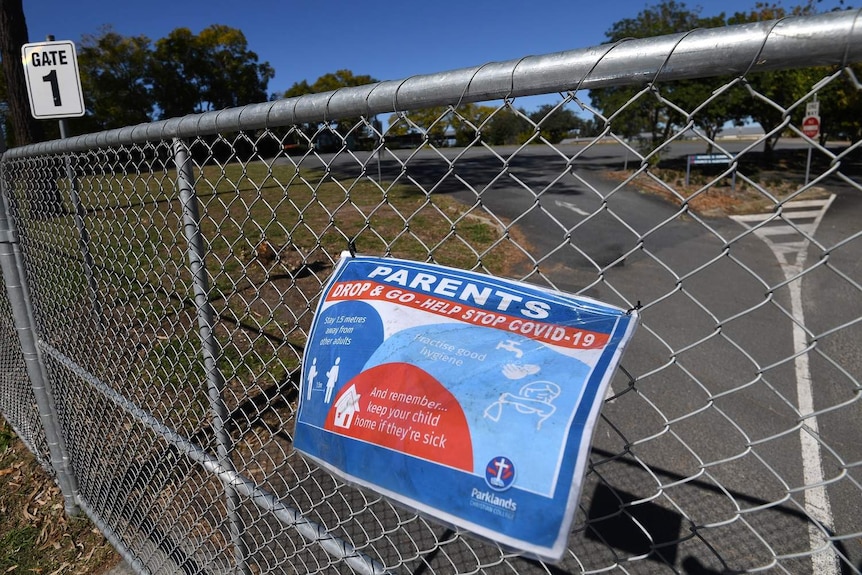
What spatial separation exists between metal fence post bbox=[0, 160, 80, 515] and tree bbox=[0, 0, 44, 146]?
7894 millimetres

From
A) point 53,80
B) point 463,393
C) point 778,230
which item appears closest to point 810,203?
point 778,230

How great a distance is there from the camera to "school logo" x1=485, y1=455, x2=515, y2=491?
3.33 ft

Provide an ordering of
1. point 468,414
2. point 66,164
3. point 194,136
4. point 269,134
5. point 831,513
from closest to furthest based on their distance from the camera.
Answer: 1. point 468,414
2. point 269,134
3. point 194,136
4. point 66,164
5. point 831,513

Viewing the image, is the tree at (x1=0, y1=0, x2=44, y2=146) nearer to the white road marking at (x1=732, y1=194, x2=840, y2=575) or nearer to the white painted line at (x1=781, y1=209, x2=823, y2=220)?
the white road marking at (x1=732, y1=194, x2=840, y2=575)

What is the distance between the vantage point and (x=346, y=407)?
1281mm

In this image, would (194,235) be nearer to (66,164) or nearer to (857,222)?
(66,164)

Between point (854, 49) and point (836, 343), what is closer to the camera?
point (854, 49)

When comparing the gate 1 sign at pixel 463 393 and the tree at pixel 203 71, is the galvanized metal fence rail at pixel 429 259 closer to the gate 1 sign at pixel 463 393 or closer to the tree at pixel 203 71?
the gate 1 sign at pixel 463 393

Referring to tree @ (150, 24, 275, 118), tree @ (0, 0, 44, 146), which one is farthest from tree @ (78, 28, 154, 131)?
tree @ (0, 0, 44, 146)

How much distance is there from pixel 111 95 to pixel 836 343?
33.1 m

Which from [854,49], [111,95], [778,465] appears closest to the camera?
[854,49]

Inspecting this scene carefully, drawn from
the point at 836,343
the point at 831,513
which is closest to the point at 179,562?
the point at 831,513

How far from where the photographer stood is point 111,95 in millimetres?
29359

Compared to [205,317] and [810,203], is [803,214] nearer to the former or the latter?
[810,203]
